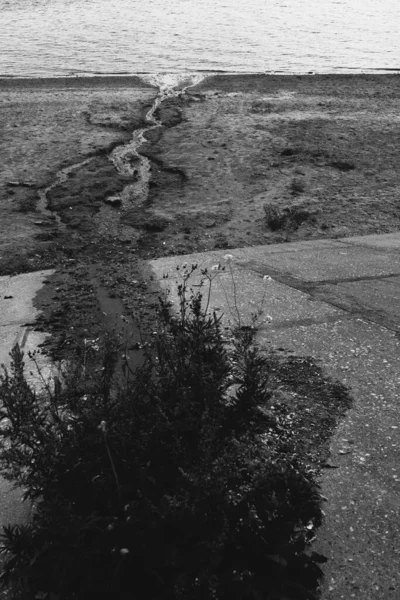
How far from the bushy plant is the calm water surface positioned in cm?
862

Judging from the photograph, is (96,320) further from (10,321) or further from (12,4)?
(12,4)

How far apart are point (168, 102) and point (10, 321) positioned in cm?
467

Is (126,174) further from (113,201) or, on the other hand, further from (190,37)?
(190,37)

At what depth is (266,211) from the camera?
16.7 feet

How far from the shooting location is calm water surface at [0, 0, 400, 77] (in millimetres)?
10992

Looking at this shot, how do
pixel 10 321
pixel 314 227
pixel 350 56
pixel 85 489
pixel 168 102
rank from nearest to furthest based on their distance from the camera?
pixel 85 489 → pixel 10 321 → pixel 314 227 → pixel 168 102 → pixel 350 56

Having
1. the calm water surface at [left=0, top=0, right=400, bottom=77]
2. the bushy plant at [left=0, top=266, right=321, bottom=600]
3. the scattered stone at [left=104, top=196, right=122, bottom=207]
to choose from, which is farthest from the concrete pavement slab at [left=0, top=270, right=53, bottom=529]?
the calm water surface at [left=0, top=0, right=400, bottom=77]

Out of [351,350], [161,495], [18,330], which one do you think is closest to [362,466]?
[161,495]

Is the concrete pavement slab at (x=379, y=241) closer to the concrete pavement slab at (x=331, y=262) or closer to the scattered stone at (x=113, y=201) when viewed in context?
the concrete pavement slab at (x=331, y=262)

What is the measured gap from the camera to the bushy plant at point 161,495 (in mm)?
1604

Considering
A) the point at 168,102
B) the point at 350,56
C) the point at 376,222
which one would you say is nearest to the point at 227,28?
the point at 350,56

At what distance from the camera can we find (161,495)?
1799mm

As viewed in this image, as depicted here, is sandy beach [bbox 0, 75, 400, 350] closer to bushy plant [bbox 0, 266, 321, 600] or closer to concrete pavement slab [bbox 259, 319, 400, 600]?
concrete pavement slab [bbox 259, 319, 400, 600]

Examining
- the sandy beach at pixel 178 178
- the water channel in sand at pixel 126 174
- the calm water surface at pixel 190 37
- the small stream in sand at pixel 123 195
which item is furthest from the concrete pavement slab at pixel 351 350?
the calm water surface at pixel 190 37
